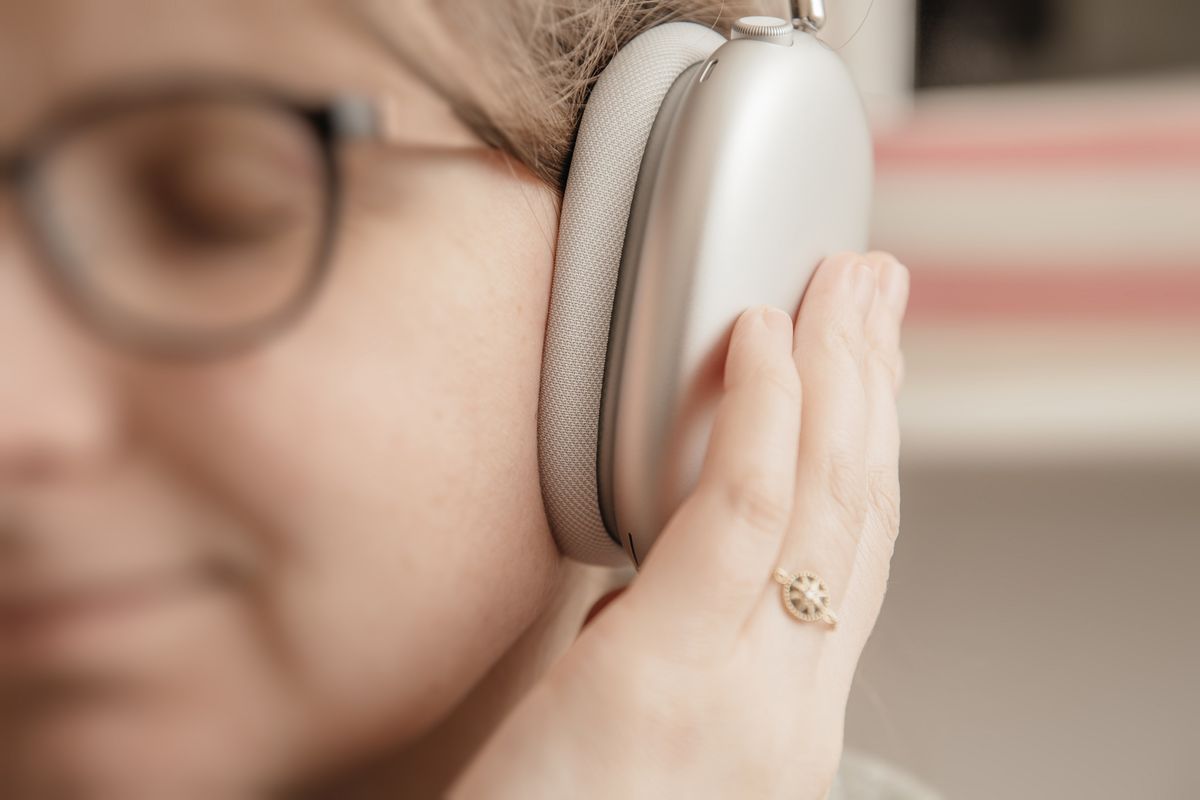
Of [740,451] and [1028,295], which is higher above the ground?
[740,451]

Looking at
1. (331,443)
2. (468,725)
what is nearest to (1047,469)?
(468,725)

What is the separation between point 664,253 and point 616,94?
106mm

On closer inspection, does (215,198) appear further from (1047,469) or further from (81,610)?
(1047,469)

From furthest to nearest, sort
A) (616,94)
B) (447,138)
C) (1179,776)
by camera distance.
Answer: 1. (1179,776)
2. (616,94)
3. (447,138)

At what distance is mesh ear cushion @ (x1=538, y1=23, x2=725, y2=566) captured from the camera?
56cm

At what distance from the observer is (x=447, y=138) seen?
465 mm

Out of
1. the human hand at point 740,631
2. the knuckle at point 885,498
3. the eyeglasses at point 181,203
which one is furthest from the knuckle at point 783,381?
the eyeglasses at point 181,203

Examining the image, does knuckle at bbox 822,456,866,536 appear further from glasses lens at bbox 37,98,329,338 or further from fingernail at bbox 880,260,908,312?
glasses lens at bbox 37,98,329,338

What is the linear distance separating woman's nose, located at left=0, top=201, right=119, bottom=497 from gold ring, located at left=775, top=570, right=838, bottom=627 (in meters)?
0.33

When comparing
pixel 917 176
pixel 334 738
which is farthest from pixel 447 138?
pixel 917 176

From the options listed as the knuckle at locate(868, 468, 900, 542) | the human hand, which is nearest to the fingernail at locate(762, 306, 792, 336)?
the human hand

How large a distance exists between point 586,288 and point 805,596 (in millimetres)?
195

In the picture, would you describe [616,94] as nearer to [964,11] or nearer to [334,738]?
[334,738]

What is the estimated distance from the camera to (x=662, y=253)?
0.53m
